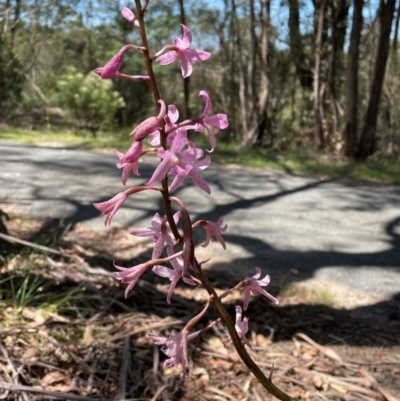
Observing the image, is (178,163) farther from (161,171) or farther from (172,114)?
(172,114)

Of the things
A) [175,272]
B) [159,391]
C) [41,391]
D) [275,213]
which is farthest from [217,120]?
[275,213]

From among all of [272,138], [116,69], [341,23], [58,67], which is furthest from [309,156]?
[58,67]

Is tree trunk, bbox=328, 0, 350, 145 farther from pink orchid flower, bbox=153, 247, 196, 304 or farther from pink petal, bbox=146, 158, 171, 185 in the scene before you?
pink petal, bbox=146, 158, 171, 185

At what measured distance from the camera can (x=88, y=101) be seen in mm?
17594

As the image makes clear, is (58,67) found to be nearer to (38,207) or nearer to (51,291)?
(38,207)

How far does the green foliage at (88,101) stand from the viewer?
684 inches

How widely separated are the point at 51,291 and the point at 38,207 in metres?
2.26

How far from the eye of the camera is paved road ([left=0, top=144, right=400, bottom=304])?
3736 millimetres

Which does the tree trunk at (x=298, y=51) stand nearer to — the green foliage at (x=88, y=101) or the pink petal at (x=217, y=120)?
the green foliage at (x=88, y=101)

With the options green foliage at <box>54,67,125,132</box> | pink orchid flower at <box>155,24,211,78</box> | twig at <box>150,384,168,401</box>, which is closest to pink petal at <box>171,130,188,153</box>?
pink orchid flower at <box>155,24,211,78</box>

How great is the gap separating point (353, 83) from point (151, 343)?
9.50m

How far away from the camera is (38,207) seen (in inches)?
197

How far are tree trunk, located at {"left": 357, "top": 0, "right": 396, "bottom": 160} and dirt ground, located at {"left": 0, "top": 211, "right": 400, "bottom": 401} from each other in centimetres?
780

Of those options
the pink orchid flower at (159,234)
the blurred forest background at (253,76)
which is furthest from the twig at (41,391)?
the blurred forest background at (253,76)
